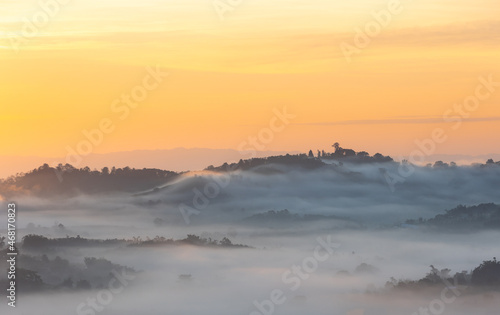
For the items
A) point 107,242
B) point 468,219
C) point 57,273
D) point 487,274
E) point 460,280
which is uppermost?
point 468,219

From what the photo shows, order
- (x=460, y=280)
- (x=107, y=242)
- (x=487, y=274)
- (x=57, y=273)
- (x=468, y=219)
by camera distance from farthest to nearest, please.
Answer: (x=468, y=219)
(x=107, y=242)
(x=487, y=274)
(x=460, y=280)
(x=57, y=273)

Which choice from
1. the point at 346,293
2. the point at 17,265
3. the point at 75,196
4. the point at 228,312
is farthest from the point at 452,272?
the point at 75,196

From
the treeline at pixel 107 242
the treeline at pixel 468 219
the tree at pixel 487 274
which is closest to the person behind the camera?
the tree at pixel 487 274

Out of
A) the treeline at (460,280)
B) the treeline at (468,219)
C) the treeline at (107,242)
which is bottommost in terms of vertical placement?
the treeline at (460,280)

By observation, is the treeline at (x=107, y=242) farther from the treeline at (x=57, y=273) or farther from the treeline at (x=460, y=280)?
the treeline at (x=460, y=280)

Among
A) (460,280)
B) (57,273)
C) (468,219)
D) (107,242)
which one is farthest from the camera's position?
(468,219)

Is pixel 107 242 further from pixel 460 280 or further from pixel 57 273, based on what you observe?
pixel 460 280

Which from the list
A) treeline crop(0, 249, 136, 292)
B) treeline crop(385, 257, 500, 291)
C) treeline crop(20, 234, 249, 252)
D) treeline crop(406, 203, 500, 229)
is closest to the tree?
treeline crop(385, 257, 500, 291)

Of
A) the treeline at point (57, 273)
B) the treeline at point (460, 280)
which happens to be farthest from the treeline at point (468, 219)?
the treeline at point (57, 273)

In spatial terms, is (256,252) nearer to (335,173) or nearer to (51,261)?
(51,261)

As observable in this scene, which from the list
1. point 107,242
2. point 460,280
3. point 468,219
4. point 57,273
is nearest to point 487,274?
point 460,280

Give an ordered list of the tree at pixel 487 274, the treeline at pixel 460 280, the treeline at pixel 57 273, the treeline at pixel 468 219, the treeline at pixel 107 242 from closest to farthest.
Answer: the treeline at pixel 57 273, the treeline at pixel 460 280, the tree at pixel 487 274, the treeline at pixel 107 242, the treeline at pixel 468 219
